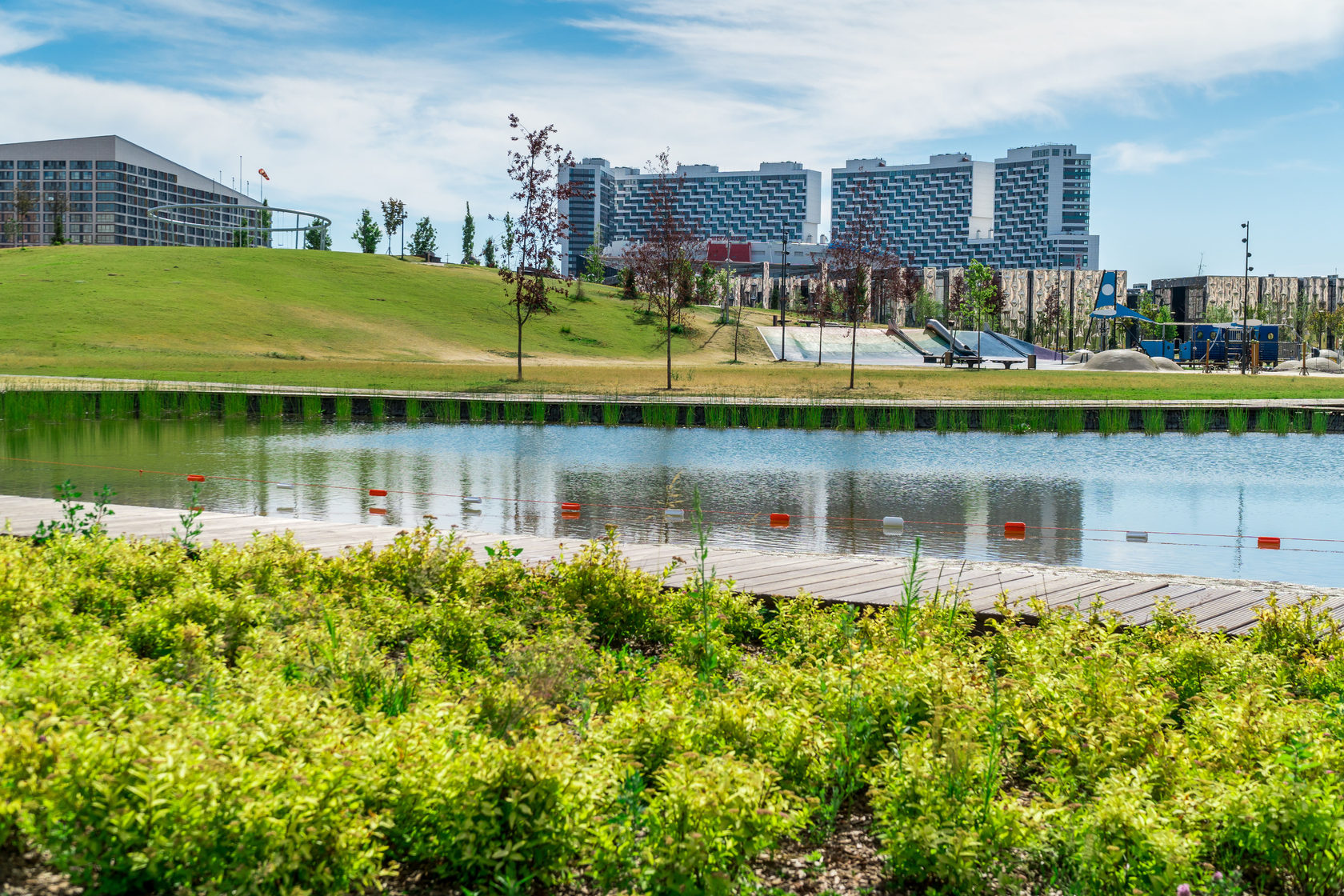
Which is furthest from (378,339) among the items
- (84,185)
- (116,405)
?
(84,185)

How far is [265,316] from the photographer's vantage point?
5744 centimetres

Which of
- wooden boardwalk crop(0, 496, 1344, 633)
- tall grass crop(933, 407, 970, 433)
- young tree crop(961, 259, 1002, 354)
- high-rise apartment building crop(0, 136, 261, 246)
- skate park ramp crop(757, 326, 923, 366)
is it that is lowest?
wooden boardwalk crop(0, 496, 1344, 633)

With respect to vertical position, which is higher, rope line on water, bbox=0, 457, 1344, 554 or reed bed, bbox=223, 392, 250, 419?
reed bed, bbox=223, 392, 250, 419

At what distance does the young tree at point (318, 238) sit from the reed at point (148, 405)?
290 ft

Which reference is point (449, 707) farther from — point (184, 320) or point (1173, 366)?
point (1173, 366)

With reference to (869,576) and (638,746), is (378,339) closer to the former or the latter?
(869,576)

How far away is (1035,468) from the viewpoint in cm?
1727

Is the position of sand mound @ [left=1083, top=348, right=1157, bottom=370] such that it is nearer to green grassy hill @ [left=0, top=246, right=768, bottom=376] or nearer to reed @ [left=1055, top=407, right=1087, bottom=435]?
green grassy hill @ [left=0, top=246, right=768, bottom=376]

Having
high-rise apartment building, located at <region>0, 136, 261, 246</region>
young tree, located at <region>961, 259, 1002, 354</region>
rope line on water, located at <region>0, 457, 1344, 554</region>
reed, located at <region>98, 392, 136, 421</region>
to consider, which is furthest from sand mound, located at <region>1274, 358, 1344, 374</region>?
high-rise apartment building, located at <region>0, 136, 261, 246</region>

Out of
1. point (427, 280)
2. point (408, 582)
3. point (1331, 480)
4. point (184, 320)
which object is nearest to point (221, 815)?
point (408, 582)

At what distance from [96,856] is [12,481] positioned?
1334cm

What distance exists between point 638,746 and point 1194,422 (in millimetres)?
24540

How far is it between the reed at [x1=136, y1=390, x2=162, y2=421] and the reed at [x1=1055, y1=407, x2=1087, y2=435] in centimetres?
2203

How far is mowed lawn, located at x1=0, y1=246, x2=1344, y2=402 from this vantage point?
35.0 meters
